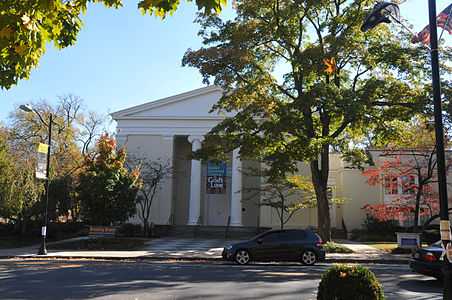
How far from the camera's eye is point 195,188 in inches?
1652

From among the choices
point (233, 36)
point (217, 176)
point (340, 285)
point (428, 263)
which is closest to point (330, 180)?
point (217, 176)

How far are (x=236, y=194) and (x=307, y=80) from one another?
17.7 meters

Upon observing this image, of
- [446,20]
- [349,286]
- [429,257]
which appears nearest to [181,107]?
[429,257]

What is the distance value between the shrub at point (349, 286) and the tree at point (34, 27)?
3962mm

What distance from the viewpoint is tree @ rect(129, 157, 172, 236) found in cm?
4006

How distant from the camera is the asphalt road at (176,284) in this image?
11266mm

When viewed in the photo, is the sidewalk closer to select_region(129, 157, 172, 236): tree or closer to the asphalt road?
the asphalt road

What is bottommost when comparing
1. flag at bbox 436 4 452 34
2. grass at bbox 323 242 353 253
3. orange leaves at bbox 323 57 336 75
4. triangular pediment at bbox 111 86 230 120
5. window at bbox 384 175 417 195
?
grass at bbox 323 242 353 253

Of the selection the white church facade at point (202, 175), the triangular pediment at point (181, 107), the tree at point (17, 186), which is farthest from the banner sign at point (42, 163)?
the triangular pediment at point (181, 107)

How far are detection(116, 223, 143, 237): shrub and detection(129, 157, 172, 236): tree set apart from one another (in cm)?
176

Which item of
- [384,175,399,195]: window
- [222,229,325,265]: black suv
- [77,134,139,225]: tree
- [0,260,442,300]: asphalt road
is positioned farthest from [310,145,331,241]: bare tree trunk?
[77,134,139,225]: tree

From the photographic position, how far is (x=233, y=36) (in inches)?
998

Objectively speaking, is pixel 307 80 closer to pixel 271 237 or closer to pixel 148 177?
pixel 271 237

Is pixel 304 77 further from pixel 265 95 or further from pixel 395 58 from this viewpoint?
pixel 395 58
